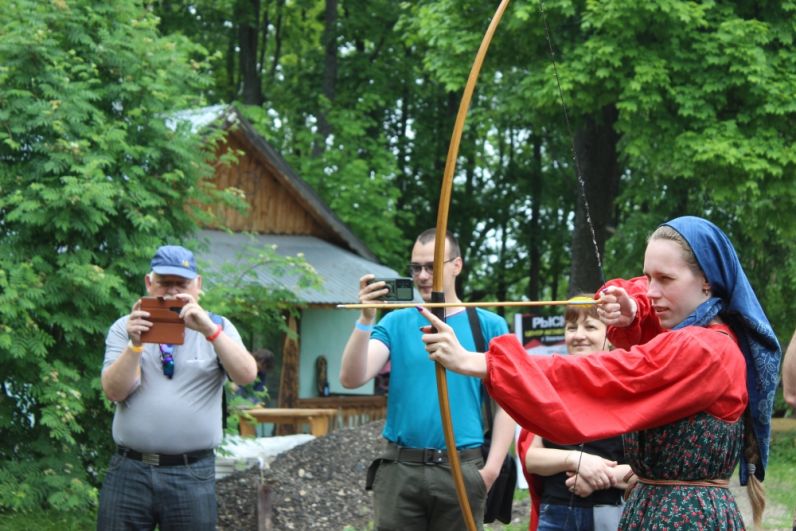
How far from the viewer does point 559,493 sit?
4391 millimetres

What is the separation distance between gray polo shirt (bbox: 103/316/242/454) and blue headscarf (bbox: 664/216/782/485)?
2.28 meters

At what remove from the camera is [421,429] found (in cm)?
454

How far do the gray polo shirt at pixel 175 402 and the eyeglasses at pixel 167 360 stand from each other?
16 mm

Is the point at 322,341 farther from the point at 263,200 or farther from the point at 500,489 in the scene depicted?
the point at 500,489

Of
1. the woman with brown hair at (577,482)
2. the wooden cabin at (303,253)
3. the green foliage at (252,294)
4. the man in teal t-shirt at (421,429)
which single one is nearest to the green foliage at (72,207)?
the green foliage at (252,294)

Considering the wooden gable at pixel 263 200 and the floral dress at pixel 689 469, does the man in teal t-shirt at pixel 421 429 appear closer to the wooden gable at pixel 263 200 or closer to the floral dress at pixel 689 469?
the floral dress at pixel 689 469

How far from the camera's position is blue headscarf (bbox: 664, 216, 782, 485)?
122 inches

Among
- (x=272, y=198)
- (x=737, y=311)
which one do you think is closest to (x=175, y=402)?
(x=737, y=311)

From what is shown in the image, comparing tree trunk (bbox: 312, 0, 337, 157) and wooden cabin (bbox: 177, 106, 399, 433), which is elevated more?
tree trunk (bbox: 312, 0, 337, 157)

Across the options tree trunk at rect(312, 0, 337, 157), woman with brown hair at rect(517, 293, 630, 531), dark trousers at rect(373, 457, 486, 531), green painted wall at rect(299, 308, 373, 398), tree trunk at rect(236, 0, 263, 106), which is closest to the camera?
woman with brown hair at rect(517, 293, 630, 531)

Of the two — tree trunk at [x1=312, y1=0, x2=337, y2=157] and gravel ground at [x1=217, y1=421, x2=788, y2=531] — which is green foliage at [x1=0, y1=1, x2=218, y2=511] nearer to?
gravel ground at [x1=217, y1=421, x2=788, y2=531]

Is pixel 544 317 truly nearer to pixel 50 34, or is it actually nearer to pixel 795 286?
pixel 50 34

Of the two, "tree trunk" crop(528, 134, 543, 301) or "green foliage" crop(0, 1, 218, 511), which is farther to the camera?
"tree trunk" crop(528, 134, 543, 301)

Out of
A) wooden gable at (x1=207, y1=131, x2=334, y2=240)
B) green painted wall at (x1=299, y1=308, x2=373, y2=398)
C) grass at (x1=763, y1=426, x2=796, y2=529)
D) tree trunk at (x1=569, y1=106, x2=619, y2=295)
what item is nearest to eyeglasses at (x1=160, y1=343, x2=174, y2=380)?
grass at (x1=763, y1=426, x2=796, y2=529)
